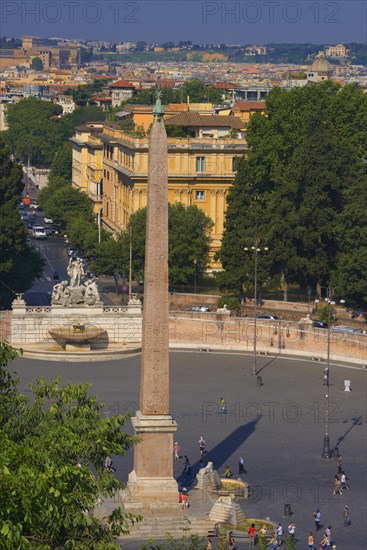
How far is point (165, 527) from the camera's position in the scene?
4153cm

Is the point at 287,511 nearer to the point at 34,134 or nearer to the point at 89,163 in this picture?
the point at 89,163

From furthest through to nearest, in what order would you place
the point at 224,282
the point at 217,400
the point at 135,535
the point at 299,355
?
the point at 224,282, the point at 299,355, the point at 217,400, the point at 135,535

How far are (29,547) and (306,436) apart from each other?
2774 cm

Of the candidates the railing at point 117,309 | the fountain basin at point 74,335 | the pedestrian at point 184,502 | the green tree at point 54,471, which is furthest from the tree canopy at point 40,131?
the green tree at point 54,471

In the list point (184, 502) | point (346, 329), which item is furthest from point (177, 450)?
point (346, 329)

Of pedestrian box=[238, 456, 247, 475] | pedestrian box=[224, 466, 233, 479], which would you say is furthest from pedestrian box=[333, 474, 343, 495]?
pedestrian box=[224, 466, 233, 479]

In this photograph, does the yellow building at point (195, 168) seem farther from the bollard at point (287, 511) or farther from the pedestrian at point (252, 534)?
the pedestrian at point (252, 534)

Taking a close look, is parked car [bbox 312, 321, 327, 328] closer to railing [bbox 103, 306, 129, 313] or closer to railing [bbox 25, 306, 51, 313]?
railing [bbox 103, 306, 129, 313]

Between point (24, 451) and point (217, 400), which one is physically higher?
point (24, 451)

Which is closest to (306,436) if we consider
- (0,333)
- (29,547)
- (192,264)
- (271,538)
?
(271,538)

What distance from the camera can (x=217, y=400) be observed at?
57.7m

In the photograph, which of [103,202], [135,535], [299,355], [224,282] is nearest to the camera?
[135,535]

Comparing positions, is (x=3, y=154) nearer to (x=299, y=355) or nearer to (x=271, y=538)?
(x=299, y=355)

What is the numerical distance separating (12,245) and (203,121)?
2060cm
